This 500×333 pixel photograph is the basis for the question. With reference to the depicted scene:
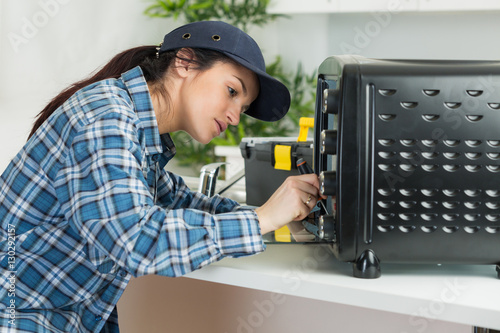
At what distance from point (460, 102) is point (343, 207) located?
0.21 metres

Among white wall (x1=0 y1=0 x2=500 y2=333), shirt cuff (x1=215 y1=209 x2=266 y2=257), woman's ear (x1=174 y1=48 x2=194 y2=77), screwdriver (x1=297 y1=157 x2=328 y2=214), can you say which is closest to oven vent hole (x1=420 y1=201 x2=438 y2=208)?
shirt cuff (x1=215 y1=209 x2=266 y2=257)

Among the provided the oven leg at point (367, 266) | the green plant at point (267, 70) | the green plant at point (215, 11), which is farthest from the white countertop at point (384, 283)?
the green plant at point (215, 11)

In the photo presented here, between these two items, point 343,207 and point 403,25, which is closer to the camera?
point 343,207

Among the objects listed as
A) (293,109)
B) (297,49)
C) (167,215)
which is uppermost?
(167,215)

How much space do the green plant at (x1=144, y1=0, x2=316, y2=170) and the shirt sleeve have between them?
2.45 meters

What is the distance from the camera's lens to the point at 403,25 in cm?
312

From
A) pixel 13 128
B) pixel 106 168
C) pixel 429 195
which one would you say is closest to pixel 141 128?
pixel 106 168

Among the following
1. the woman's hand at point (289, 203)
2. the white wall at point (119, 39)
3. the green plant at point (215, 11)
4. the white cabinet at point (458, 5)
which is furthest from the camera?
the green plant at point (215, 11)

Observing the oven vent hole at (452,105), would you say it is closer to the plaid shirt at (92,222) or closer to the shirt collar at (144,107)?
the plaid shirt at (92,222)

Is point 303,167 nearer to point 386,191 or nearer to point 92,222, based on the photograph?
point 386,191

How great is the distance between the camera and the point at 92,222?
79cm

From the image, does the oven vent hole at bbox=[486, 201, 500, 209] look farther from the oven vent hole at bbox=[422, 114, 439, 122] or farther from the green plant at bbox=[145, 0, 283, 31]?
the green plant at bbox=[145, 0, 283, 31]

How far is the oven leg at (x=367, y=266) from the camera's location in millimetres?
809

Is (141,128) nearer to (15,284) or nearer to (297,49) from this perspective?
(15,284)
